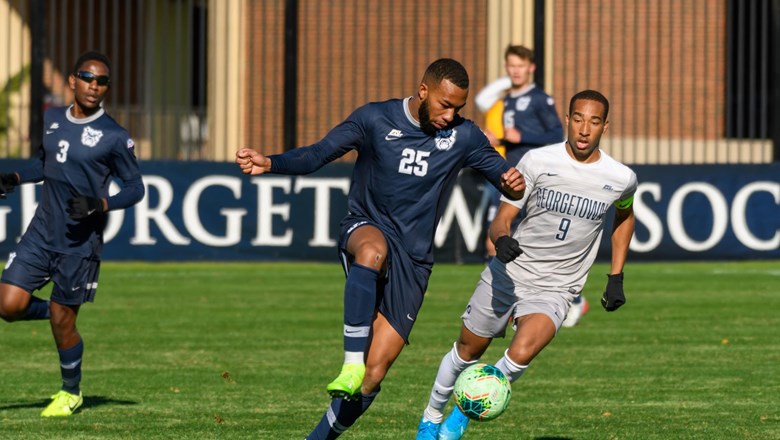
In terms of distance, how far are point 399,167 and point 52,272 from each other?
2.82 meters

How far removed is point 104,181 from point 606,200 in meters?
3.30

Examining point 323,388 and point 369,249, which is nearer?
point 369,249

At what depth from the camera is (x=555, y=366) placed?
37.8 ft

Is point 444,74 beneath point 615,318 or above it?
above

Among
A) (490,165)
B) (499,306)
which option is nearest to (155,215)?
(499,306)

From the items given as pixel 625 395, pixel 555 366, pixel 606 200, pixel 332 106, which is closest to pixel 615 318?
pixel 555 366

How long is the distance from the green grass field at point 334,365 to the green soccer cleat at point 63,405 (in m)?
0.11

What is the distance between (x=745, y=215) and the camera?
1936cm

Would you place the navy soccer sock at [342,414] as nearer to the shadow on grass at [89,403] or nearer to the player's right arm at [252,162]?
the player's right arm at [252,162]

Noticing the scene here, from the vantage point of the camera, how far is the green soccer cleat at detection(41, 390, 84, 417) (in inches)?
368

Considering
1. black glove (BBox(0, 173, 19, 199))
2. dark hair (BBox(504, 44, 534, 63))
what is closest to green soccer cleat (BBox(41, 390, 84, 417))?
black glove (BBox(0, 173, 19, 199))

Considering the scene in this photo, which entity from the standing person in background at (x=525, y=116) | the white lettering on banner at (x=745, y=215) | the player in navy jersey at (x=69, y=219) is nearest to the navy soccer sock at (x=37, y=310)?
the player in navy jersey at (x=69, y=219)

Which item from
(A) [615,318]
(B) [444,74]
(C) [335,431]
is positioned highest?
(B) [444,74]

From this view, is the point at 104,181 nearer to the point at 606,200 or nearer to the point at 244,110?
the point at 606,200
